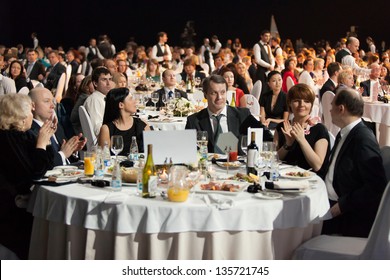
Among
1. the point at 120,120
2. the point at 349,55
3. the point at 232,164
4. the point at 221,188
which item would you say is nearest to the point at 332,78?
the point at 349,55

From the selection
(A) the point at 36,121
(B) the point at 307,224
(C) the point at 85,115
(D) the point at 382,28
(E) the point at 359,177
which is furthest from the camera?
(D) the point at 382,28

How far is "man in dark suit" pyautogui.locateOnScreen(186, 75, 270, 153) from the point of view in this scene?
4.41 metres

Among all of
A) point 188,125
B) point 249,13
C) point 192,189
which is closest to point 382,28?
point 249,13

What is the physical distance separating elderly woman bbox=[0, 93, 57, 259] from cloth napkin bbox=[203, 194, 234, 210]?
3.36ft

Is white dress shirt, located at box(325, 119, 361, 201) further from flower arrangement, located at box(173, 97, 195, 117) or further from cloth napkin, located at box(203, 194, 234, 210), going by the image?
flower arrangement, located at box(173, 97, 195, 117)

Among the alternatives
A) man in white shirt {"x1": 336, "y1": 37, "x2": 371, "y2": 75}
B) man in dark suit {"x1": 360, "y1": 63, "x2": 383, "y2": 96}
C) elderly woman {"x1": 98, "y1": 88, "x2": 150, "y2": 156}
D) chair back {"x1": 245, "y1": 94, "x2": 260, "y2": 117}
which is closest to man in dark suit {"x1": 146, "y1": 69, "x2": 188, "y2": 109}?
chair back {"x1": 245, "y1": 94, "x2": 260, "y2": 117}

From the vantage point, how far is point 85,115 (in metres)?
5.33

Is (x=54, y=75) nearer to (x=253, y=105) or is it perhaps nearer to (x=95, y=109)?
(x=253, y=105)

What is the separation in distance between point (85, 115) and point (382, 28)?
694 inches

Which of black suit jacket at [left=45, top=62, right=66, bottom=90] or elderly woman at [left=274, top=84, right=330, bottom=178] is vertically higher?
black suit jacket at [left=45, top=62, right=66, bottom=90]

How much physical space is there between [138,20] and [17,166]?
2100 cm

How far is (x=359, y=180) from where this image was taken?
137 inches

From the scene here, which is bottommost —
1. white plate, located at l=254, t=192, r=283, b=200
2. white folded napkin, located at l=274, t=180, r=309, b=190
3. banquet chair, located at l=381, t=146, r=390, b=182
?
white plate, located at l=254, t=192, r=283, b=200
